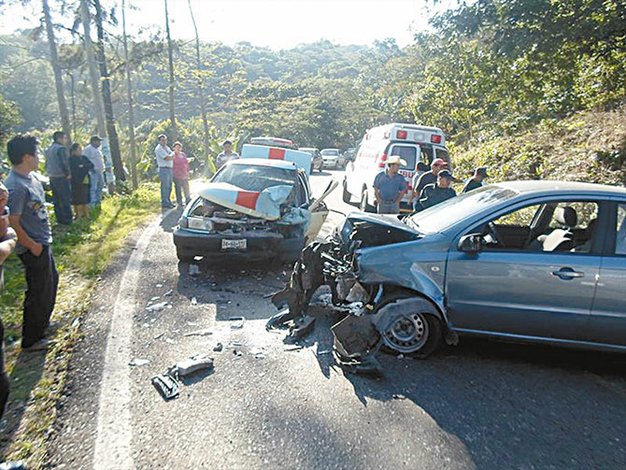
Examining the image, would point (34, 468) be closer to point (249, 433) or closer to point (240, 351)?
point (249, 433)

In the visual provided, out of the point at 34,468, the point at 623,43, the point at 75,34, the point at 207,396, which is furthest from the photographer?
the point at 75,34

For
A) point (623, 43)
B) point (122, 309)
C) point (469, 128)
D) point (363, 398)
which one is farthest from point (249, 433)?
point (469, 128)

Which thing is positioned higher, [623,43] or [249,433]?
[623,43]

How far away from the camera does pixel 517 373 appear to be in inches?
151

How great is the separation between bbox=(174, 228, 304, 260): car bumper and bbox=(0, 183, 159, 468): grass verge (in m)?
1.29

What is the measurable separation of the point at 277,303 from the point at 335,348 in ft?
3.33

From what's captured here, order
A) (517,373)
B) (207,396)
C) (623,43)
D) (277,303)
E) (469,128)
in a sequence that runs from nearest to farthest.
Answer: (207,396) → (517,373) → (277,303) → (623,43) → (469,128)

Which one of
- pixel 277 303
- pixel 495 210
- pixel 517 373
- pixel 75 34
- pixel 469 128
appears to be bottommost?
pixel 517 373

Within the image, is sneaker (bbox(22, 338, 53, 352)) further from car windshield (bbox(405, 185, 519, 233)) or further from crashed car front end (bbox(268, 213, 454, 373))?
car windshield (bbox(405, 185, 519, 233))

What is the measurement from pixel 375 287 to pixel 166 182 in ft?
28.9

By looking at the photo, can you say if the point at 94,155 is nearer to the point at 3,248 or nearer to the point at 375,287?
the point at 3,248

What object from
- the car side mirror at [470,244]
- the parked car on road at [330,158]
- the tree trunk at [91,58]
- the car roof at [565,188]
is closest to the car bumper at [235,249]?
the car side mirror at [470,244]

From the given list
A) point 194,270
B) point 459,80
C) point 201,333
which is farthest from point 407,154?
point 459,80

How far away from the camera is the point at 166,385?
11.1 ft
